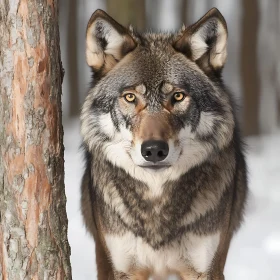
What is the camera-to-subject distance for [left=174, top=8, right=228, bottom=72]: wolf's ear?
4.66 m

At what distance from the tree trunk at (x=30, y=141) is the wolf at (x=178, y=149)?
52cm

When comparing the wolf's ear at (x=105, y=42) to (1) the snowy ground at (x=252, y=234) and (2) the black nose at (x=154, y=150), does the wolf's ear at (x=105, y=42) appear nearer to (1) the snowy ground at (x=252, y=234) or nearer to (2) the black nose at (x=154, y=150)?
(2) the black nose at (x=154, y=150)

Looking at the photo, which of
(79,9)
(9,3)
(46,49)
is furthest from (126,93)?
(79,9)

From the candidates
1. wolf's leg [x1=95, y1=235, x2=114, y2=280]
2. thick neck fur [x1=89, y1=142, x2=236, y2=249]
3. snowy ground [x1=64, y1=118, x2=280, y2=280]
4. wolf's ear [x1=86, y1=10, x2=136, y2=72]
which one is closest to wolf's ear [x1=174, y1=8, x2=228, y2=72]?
wolf's ear [x1=86, y1=10, x2=136, y2=72]

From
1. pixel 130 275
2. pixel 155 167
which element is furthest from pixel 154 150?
pixel 130 275

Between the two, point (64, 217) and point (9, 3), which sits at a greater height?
point (9, 3)

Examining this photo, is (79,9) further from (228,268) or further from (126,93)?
(126,93)

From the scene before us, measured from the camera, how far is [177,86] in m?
4.51

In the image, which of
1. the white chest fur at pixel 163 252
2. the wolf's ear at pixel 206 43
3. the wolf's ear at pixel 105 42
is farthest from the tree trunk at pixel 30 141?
the wolf's ear at pixel 206 43

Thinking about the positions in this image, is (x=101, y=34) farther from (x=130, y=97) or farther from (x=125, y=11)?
(x=125, y=11)

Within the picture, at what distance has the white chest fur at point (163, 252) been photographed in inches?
190

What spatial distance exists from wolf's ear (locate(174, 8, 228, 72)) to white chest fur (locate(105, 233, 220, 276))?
120 cm

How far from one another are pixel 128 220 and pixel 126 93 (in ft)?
3.03

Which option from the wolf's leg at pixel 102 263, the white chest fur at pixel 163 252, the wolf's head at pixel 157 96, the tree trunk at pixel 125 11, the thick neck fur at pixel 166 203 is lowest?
the wolf's leg at pixel 102 263
